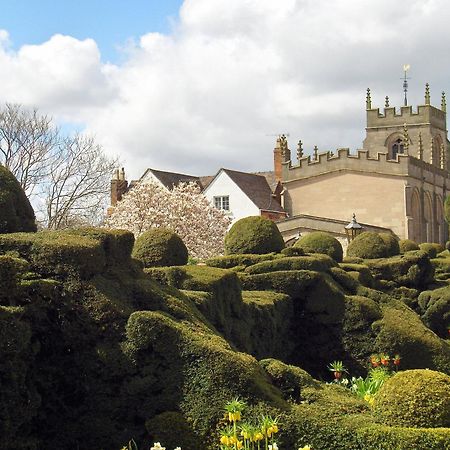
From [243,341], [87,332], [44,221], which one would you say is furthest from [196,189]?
[87,332]

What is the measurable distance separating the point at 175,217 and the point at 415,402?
112 ft

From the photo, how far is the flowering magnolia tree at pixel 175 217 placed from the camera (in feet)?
138

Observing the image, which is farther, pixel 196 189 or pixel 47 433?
pixel 196 189

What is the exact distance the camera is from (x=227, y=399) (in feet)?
29.5

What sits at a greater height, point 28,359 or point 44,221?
point 44,221

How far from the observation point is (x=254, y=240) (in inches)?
816

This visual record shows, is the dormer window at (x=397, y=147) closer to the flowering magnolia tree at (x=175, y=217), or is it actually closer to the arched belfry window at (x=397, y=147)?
the arched belfry window at (x=397, y=147)

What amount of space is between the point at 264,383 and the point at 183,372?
2.73 ft

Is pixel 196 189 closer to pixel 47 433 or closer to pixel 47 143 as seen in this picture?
pixel 47 143

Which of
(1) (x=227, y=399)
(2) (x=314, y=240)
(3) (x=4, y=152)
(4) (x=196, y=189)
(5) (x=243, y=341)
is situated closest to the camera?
(1) (x=227, y=399)

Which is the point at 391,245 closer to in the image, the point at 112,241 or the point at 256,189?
the point at 112,241

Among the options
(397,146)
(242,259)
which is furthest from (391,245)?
(397,146)

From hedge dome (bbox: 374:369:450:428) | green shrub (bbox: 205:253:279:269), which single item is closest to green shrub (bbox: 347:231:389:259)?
green shrub (bbox: 205:253:279:269)

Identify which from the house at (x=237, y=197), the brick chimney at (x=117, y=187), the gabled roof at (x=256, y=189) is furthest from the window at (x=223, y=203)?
A: the brick chimney at (x=117, y=187)
